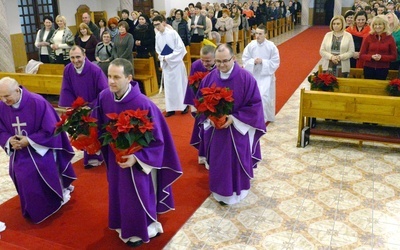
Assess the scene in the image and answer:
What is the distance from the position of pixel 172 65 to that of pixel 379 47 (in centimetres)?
359

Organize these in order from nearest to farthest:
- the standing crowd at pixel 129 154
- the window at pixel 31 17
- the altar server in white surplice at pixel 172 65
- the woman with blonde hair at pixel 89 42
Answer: the standing crowd at pixel 129 154, the altar server in white surplice at pixel 172 65, the woman with blonde hair at pixel 89 42, the window at pixel 31 17

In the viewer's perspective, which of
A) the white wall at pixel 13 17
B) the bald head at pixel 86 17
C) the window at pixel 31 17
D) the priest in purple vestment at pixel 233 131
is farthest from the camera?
the window at pixel 31 17

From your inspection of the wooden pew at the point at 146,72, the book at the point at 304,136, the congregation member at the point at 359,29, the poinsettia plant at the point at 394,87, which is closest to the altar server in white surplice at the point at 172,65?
the wooden pew at the point at 146,72

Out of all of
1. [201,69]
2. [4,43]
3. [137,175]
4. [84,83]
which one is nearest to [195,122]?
[201,69]

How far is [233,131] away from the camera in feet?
15.3

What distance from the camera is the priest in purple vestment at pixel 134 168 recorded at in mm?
3748

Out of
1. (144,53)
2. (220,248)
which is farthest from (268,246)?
(144,53)

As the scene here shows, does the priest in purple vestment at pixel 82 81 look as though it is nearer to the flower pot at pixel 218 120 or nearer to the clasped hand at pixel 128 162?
the flower pot at pixel 218 120

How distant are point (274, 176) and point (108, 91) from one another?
2.58 m

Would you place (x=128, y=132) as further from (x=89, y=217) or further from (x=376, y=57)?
(x=376, y=57)

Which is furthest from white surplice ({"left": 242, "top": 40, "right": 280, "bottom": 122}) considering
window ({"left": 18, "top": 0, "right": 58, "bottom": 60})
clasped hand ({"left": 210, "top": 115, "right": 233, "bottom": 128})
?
window ({"left": 18, "top": 0, "right": 58, "bottom": 60})

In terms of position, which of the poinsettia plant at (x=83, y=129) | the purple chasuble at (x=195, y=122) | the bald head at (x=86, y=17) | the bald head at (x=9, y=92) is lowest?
the purple chasuble at (x=195, y=122)

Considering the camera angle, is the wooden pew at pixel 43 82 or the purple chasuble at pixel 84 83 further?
the wooden pew at pixel 43 82

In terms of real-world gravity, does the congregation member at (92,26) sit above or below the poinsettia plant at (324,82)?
above
